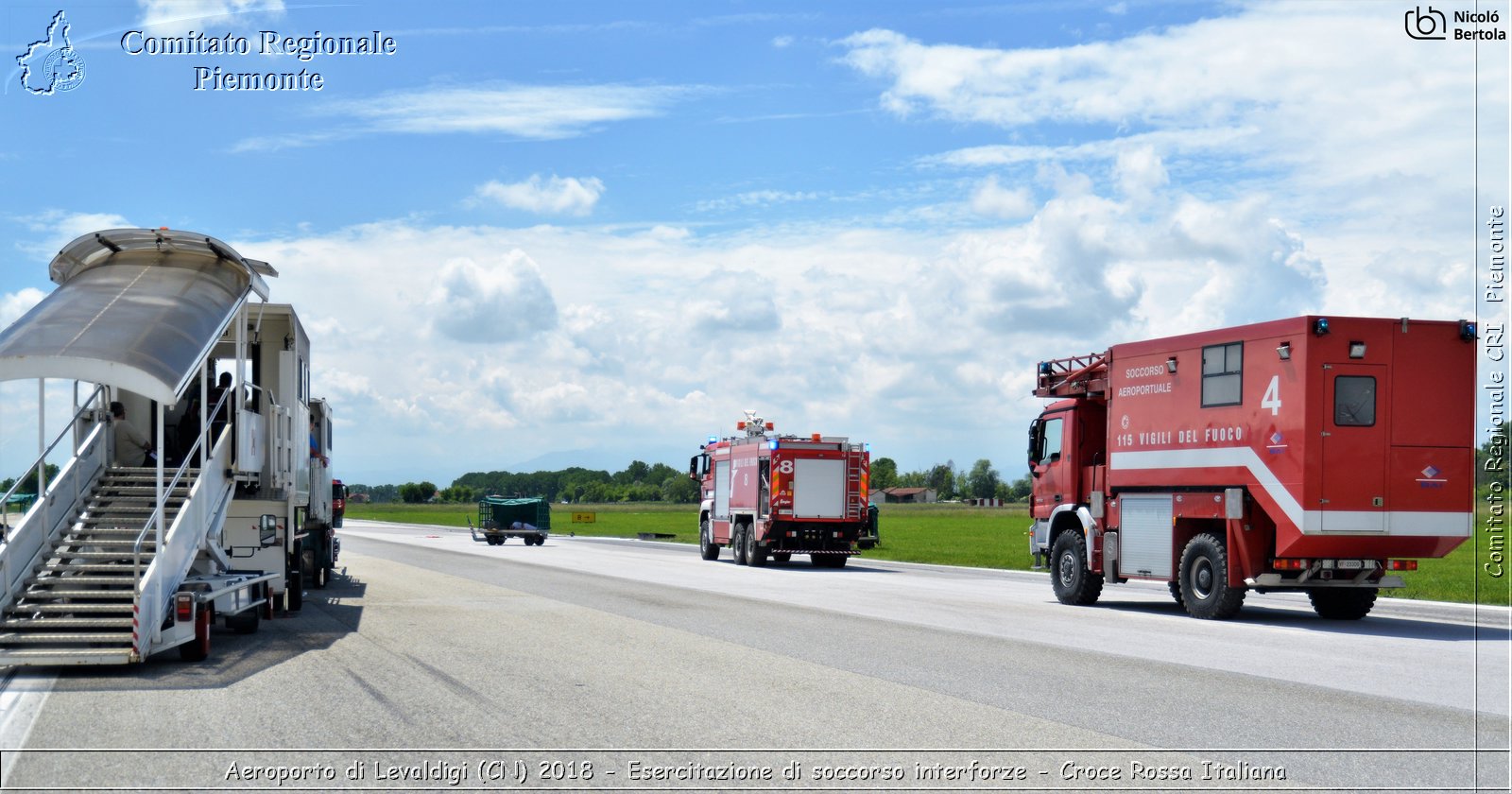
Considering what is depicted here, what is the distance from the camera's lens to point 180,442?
17.3 m

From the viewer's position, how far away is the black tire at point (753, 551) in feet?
110

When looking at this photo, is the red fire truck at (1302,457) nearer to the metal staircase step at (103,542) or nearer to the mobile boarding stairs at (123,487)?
the mobile boarding stairs at (123,487)

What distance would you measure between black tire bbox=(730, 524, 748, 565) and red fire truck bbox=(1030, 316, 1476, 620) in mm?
16241

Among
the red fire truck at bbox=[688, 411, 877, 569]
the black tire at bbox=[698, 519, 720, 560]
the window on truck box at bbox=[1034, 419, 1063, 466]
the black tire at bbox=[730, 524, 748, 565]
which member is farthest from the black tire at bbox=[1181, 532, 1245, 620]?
the black tire at bbox=[698, 519, 720, 560]

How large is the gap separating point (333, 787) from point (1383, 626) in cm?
1462

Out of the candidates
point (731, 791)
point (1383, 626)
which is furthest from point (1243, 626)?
point (731, 791)

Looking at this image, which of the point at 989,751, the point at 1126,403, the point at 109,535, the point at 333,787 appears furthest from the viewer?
the point at 1126,403

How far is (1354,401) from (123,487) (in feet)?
46.6

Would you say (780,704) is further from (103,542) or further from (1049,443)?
(1049,443)

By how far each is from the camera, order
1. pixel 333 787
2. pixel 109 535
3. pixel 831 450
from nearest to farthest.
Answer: pixel 333 787
pixel 109 535
pixel 831 450

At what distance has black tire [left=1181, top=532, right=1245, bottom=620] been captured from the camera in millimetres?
17812

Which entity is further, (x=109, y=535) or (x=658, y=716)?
(x=109, y=535)

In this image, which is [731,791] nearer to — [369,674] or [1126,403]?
[369,674]

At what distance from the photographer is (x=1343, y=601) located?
18750 mm
